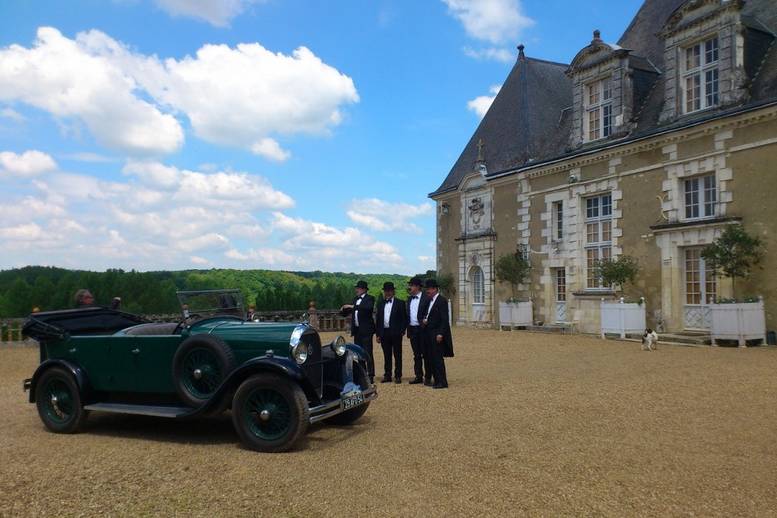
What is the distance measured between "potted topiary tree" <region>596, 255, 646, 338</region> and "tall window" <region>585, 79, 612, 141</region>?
3.93m

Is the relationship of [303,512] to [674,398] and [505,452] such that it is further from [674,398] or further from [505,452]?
[674,398]

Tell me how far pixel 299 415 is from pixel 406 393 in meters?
3.38

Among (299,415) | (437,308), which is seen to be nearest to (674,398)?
(437,308)

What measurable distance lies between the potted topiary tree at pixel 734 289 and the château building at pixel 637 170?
0.33 m

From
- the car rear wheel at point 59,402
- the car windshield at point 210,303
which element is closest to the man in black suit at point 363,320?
the car windshield at point 210,303

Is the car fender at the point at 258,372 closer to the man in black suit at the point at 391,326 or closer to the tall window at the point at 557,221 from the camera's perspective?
the man in black suit at the point at 391,326

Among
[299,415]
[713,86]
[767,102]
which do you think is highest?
[713,86]

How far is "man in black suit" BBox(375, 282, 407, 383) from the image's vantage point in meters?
9.55

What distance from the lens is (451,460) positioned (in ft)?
16.2

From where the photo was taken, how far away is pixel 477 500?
402 centimetres

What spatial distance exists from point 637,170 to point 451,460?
1343cm

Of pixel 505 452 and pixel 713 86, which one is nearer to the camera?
pixel 505 452

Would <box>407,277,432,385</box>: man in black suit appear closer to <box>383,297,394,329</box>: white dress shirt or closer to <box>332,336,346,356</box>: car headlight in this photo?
<box>383,297,394,329</box>: white dress shirt

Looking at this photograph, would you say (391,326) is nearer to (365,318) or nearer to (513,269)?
(365,318)
